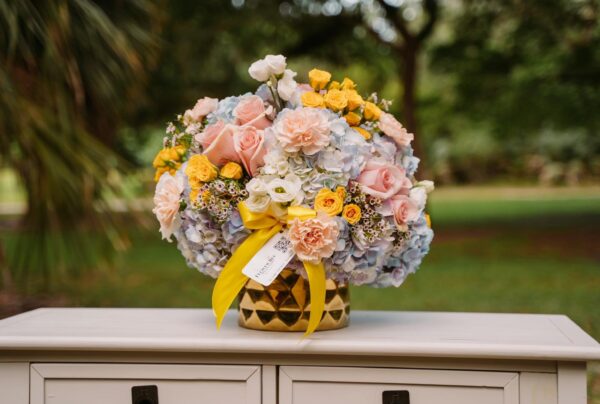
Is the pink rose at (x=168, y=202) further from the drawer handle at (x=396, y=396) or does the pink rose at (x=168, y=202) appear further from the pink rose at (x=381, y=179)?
the drawer handle at (x=396, y=396)

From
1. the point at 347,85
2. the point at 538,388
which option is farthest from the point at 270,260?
the point at 538,388

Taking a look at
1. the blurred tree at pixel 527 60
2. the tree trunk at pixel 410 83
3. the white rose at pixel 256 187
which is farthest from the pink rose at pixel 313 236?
the tree trunk at pixel 410 83

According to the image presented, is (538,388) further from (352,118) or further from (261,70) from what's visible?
(261,70)

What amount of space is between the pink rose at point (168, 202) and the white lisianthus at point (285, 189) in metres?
0.30

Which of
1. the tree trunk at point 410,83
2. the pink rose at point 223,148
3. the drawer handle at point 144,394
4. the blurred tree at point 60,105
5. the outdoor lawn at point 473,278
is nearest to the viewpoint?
the drawer handle at point 144,394

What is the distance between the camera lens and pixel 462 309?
6277 millimetres

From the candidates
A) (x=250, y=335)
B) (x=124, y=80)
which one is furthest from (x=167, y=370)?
(x=124, y=80)

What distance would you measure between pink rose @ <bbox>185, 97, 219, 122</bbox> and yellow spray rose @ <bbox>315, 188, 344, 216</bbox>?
47 centimetres

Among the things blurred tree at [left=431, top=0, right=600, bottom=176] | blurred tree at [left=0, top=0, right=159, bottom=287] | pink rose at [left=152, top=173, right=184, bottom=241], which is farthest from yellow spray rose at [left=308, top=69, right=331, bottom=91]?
blurred tree at [left=431, top=0, right=600, bottom=176]

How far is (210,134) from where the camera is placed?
1.96m

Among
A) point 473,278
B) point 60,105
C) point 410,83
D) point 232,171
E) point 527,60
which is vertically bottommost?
point 232,171

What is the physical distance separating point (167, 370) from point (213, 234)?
1.22ft

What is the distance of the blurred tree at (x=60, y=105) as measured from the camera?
13.2ft

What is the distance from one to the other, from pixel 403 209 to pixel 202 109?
63 centimetres
